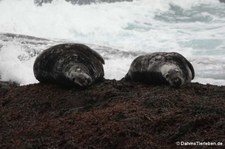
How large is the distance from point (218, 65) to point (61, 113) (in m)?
31.5

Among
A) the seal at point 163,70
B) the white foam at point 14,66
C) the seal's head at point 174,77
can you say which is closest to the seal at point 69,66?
the seal at point 163,70

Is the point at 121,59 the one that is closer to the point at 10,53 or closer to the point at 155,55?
the point at 10,53

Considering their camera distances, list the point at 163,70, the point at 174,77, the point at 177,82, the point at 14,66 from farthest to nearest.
Answer: the point at 14,66 < the point at 163,70 < the point at 174,77 < the point at 177,82

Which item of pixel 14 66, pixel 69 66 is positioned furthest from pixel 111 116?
pixel 14 66

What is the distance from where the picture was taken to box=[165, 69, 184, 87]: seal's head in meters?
Answer: 9.96

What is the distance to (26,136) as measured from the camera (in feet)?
24.4

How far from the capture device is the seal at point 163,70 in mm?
10180

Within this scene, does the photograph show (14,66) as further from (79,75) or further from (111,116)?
(111,116)

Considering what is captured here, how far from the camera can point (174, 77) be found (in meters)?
10.0

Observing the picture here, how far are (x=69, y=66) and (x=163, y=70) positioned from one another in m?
2.08

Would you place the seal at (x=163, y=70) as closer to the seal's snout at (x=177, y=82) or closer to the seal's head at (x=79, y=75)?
the seal's snout at (x=177, y=82)

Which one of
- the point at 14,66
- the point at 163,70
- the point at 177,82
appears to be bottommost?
the point at 14,66

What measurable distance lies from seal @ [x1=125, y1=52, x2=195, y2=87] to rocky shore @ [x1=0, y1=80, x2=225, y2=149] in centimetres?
29

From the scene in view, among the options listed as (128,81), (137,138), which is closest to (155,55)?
(128,81)
